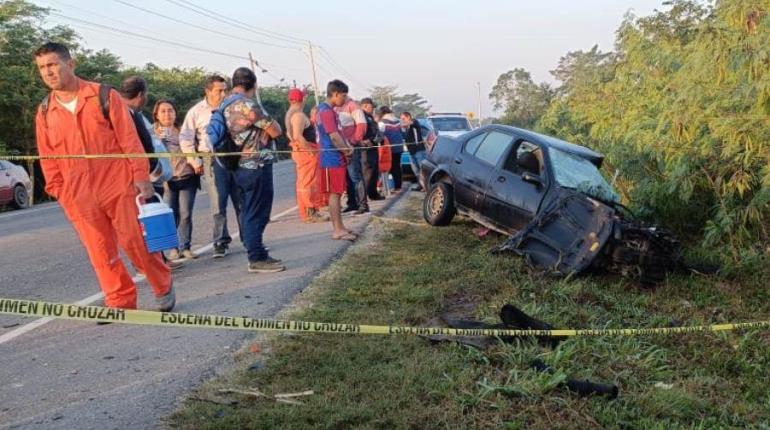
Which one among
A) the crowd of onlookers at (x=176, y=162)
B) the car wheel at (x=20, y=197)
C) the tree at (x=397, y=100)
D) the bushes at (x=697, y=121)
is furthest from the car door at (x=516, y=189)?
the tree at (x=397, y=100)

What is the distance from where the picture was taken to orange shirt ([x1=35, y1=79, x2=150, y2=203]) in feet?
13.8

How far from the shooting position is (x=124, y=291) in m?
4.48

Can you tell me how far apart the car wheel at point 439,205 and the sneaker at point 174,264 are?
3448 millimetres

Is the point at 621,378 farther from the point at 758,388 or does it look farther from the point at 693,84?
the point at 693,84

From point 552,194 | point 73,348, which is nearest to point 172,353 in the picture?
point 73,348

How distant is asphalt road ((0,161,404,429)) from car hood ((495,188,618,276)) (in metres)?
2.02

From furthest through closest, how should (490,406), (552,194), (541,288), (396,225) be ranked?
(396,225) < (552,194) < (541,288) < (490,406)

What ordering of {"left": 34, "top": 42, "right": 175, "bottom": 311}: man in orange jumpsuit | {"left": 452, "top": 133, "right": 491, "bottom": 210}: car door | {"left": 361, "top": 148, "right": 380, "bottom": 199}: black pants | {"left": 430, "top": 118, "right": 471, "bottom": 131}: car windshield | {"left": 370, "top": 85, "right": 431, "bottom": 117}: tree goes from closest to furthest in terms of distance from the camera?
{"left": 34, "top": 42, "right": 175, "bottom": 311}: man in orange jumpsuit < {"left": 452, "top": 133, "right": 491, "bottom": 210}: car door < {"left": 361, "top": 148, "right": 380, "bottom": 199}: black pants < {"left": 430, "top": 118, "right": 471, "bottom": 131}: car windshield < {"left": 370, "top": 85, "right": 431, "bottom": 117}: tree

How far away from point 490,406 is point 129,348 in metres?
2.30

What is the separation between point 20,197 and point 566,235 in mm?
14294

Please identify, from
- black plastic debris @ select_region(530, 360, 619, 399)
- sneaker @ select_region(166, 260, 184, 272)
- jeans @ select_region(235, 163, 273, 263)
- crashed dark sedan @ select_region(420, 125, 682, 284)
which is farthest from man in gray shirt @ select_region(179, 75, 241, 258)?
black plastic debris @ select_region(530, 360, 619, 399)

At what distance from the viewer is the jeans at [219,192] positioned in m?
6.80

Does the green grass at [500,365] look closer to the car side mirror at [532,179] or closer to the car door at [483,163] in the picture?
the car side mirror at [532,179]

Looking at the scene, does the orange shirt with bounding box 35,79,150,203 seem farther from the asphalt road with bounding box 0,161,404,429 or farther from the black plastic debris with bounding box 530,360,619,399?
the black plastic debris with bounding box 530,360,619,399
